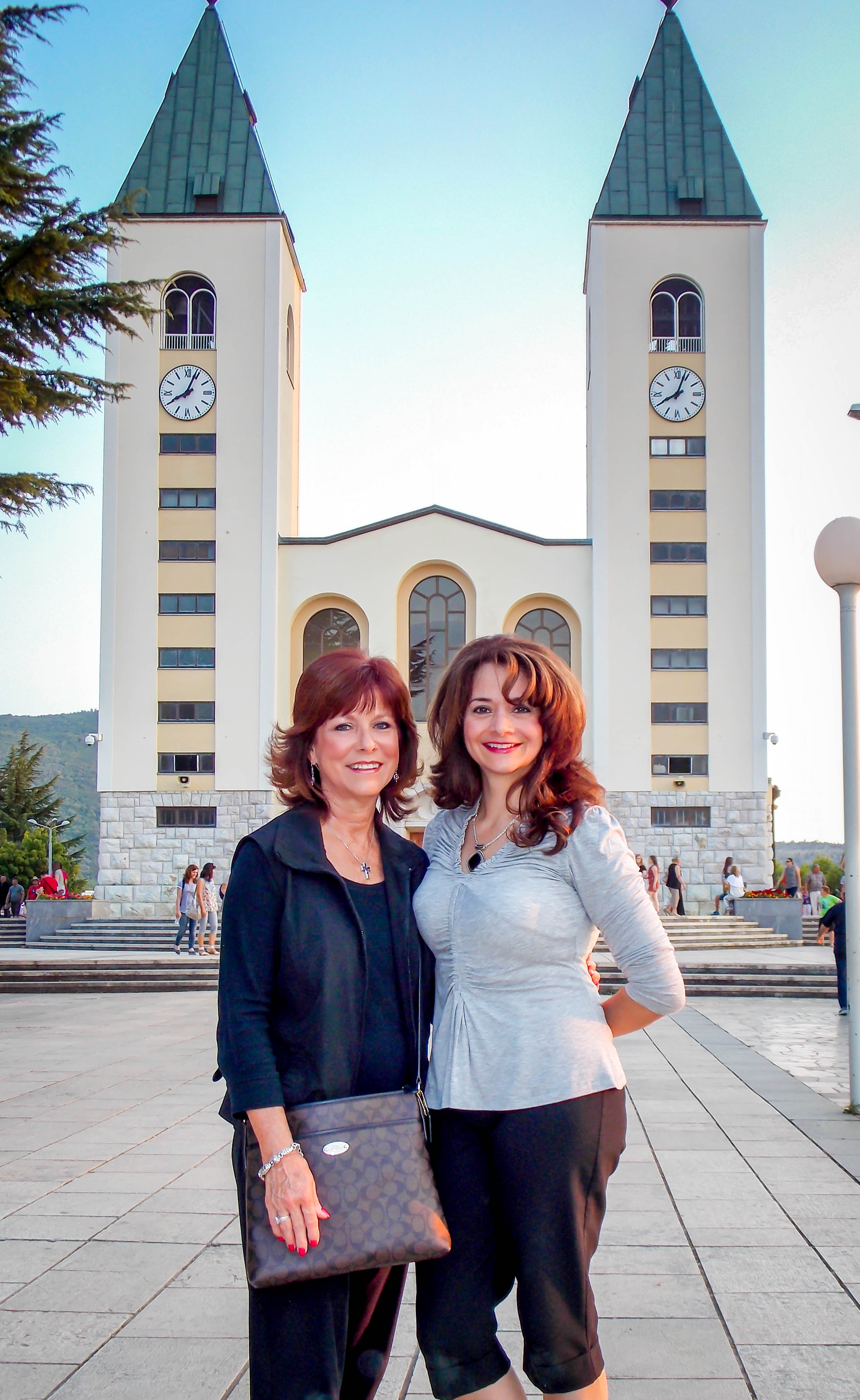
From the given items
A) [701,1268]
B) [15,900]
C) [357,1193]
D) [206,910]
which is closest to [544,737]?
[357,1193]

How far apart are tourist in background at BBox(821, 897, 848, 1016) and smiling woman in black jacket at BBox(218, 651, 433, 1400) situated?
439 inches

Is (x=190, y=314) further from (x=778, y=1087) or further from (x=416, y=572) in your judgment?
(x=778, y=1087)

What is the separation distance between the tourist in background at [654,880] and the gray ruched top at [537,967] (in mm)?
23560

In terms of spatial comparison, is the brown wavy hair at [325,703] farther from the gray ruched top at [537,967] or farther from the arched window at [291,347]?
the arched window at [291,347]

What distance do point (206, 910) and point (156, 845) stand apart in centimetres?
1018

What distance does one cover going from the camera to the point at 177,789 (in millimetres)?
31906

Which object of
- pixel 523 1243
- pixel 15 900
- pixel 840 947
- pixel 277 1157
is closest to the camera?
pixel 277 1157

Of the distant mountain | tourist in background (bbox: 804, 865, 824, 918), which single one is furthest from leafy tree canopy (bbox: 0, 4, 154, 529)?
the distant mountain

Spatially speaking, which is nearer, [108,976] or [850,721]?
[850,721]

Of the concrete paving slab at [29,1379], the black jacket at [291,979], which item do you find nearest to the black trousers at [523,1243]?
the black jacket at [291,979]

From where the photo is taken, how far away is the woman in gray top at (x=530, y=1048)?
2385 millimetres

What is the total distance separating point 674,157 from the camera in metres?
34.0

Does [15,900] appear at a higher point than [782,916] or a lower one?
lower

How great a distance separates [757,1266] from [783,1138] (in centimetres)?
256
